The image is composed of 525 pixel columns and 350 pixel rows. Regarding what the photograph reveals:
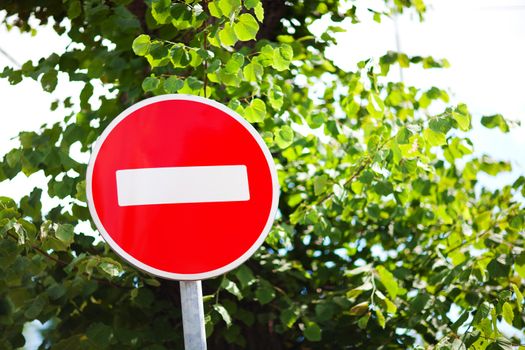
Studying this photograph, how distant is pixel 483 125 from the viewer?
3.52 metres

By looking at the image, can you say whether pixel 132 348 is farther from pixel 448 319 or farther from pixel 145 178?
pixel 145 178

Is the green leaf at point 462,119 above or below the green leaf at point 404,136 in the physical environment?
above

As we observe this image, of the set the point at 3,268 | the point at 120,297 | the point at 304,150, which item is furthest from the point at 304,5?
the point at 3,268

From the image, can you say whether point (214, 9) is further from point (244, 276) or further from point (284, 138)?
point (244, 276)

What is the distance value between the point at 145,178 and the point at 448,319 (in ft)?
5.83

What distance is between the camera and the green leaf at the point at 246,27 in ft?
8.61

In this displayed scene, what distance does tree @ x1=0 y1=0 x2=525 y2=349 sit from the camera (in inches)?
116

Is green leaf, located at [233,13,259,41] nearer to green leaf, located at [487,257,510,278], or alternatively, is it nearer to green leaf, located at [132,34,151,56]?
green leaf, located at [132,34,151,56]

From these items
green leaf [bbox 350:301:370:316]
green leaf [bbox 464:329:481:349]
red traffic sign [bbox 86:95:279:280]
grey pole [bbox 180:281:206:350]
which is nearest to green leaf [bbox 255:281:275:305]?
green leaf [bbox 350:301:370:316]

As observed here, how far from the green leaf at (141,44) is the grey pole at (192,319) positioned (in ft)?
3.42

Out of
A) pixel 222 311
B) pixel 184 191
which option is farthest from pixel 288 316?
pixel 184 191

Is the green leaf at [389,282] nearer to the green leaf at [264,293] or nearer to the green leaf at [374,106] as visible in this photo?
the green leaf at [264,293]

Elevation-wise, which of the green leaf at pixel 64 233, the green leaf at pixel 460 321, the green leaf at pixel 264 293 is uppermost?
the green leaf at pixel 64 233

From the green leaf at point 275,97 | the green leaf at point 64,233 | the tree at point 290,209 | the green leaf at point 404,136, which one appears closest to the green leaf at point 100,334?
the tree at point 290,209
